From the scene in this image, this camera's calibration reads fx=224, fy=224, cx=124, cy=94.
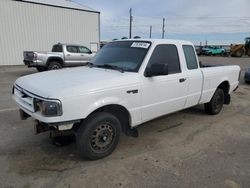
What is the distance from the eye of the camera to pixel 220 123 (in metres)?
5.24

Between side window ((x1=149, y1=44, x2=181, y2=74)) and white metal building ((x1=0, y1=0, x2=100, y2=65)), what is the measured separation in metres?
18.6

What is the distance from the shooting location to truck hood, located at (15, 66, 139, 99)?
2.92 m

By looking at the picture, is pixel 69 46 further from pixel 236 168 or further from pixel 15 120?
pixel 236 168

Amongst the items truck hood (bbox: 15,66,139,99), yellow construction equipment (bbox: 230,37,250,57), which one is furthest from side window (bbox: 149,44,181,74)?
yellow construction equipment (bbox: 230,37,250,57)

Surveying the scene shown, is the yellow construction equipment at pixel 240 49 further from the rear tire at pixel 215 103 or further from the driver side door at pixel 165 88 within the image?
the driver side door at pixel 165 88

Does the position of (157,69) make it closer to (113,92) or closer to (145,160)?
(113,92)

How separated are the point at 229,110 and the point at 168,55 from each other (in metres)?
3.21

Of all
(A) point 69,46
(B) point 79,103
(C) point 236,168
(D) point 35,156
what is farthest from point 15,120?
(A) point 69,46

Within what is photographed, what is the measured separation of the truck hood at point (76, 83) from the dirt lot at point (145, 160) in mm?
Result: 1112

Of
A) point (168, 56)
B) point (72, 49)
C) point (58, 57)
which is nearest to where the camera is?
point (168, 56)

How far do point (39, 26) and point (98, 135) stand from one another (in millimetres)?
20023

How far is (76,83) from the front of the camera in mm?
3111

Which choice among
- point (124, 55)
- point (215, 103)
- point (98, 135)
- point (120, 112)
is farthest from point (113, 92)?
point (215, 103)

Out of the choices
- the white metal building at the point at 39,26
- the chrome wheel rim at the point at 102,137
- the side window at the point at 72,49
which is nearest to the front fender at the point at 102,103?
the chrome wheel rim at the point at 102,137
